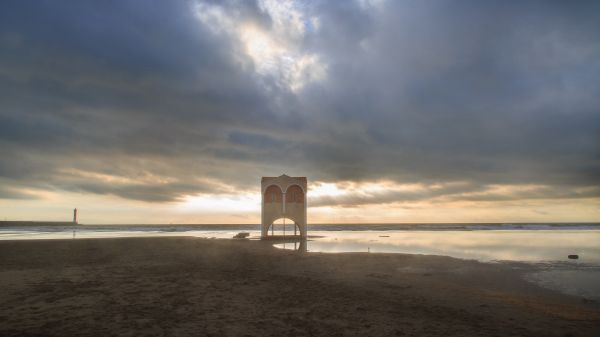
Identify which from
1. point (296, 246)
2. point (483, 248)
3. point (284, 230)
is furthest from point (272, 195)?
point (483, 248)

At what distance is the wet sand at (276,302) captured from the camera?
742 cm

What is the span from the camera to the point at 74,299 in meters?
9.48

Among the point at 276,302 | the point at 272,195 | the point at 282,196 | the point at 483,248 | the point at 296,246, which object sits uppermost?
the point at 272,195

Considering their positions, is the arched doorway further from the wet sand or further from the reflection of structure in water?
the wet sand

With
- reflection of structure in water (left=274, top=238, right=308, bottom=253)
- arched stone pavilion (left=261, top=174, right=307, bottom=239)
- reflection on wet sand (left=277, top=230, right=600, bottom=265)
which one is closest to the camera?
reflection on wet sand (left=277, top=230, right=600, bottom=265)

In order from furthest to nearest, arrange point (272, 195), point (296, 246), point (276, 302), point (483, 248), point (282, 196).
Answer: point (272, 195) < point (282, 196) < point (483, 248) < point (296, 246) < point (276, 302)

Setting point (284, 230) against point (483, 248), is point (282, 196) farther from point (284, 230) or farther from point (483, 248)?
point (483, 248)

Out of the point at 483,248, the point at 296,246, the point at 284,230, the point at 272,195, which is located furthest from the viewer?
the point at 284,230

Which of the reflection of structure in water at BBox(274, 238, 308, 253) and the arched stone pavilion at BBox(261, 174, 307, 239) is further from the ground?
the arched stone pavilion at BBox(261, 174, 307, 239)

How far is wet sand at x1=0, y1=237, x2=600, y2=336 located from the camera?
7.42m

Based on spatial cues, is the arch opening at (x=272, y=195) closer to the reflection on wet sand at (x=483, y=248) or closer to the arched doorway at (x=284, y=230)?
the arched doorway at (x=284, y=230)

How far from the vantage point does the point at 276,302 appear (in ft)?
31.9

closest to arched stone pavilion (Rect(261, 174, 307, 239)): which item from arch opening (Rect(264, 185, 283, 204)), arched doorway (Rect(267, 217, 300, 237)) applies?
arch opening (Rect(264, 185, 283, 204))

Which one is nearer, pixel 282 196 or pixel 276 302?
pixel 276 302
